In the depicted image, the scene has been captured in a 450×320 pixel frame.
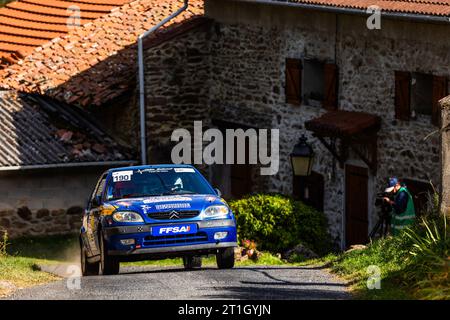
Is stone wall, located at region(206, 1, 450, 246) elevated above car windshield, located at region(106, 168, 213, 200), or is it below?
above

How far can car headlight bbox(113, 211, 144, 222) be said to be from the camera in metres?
16.5

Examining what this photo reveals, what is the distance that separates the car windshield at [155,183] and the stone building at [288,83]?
12.0ft

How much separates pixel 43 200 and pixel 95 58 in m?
4.61

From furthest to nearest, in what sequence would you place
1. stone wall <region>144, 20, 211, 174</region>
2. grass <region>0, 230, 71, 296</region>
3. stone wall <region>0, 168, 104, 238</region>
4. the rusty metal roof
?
stone wall <region>144, 20, 211, 174</region>
the rusty metal roof
stone wall <region>0, 168, 104, 238</region>
grass <region>0, 230, 71, 296</region>

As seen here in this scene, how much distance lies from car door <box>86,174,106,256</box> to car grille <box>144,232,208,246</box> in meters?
1.11

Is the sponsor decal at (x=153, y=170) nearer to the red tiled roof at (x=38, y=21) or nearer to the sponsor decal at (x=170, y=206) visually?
the sponsor decal at (x=170, y=206)

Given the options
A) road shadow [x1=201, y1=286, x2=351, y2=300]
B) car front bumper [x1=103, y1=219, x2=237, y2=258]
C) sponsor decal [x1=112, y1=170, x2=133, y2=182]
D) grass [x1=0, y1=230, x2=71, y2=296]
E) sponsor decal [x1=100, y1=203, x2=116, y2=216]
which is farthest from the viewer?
sponsor decal [x1=112, y1=170, x2=133, y2=182]

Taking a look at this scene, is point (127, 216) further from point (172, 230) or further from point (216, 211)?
point (216, 211)

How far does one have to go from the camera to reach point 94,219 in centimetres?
1772

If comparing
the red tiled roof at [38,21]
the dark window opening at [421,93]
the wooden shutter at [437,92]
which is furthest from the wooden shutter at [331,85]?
the red tiled roof at [38,21]

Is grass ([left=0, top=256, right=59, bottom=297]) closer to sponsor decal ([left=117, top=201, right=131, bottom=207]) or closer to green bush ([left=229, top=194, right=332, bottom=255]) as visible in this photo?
sponsor decal ([left=117, top=201, right=131, bottom=207])

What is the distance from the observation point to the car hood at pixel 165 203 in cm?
1659

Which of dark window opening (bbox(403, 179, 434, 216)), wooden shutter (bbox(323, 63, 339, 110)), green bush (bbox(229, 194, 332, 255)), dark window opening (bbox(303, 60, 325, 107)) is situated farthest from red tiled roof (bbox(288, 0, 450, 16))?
green bush (bbox(229, 194, 332, 255))

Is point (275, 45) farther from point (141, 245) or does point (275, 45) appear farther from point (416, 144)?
point (141, 245)
